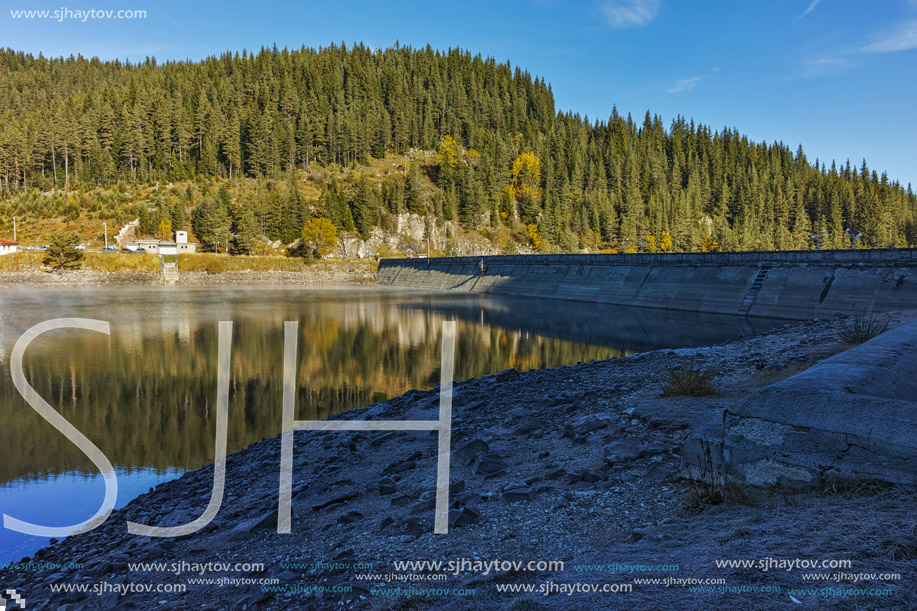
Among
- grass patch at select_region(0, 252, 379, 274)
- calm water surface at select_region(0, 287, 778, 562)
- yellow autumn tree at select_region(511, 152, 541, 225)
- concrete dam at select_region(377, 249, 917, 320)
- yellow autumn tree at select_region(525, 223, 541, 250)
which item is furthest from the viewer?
yellow autumn tree at select_region(511, 152, 541, 225)

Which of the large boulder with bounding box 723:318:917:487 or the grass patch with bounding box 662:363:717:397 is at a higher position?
the large boulder with bounding box 723:318:917:487

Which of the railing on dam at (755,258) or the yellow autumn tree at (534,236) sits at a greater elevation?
the yellow autumn tree at (534,236)

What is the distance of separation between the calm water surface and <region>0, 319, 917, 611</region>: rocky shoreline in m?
2.46

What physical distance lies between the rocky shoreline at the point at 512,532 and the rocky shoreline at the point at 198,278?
90.7 metres

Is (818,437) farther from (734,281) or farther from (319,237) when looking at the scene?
(319,237)

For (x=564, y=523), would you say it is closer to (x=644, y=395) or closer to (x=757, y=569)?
(x=757, y=569)

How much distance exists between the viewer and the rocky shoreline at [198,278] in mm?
83812

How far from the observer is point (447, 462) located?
970 cm

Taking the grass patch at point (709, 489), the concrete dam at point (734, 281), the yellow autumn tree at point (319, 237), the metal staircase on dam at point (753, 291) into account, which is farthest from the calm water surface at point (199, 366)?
the yellow autumn tree at point (319, 237)

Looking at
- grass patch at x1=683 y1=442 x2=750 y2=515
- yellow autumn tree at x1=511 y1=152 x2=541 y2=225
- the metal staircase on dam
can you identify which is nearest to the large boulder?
grass patch at x1=683 y1=442 x2=750 y2=515

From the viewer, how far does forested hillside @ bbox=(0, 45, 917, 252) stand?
126062mm

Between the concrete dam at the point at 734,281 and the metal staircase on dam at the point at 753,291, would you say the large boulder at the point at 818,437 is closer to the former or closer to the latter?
the concrete dam at the point at 734,281

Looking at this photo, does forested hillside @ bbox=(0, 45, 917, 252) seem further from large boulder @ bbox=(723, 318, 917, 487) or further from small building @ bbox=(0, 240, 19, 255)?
Answer: large boulder @ bbox=(723, 318, 917, 487)

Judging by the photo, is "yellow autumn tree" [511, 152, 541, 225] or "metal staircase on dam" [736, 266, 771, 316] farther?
"yellow autumn tree" [511, 152, 541, 225]
